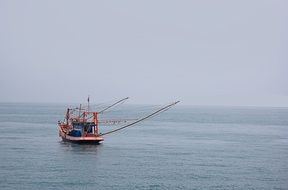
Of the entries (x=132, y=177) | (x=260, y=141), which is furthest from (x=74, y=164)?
(x=260, y=141)

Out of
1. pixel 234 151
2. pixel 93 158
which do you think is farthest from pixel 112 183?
pixel 234 151

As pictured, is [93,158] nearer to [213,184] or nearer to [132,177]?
[132,177]

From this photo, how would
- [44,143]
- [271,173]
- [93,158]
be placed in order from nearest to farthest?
[271,173] < [93,158] < [44,143]

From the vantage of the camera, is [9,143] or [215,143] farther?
[215,143]

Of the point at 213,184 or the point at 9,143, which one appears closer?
the point at 213,184

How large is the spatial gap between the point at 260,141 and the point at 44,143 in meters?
62.1

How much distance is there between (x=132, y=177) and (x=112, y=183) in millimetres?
5832

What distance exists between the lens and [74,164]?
3780 inches

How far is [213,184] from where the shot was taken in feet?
258

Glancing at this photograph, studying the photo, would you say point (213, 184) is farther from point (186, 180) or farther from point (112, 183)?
point (112, 183)

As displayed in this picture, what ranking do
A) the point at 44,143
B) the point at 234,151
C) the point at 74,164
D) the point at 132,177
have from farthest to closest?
the point at 44,143
the point at 234,151
the point at 74,164
the point at 132,177

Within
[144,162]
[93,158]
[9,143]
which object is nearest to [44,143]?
[9,143]

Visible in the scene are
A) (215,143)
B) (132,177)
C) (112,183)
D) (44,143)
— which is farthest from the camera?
(215,143)

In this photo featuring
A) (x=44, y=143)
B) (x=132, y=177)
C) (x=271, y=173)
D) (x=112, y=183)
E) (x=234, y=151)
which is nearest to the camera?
(x=112, y=183)
